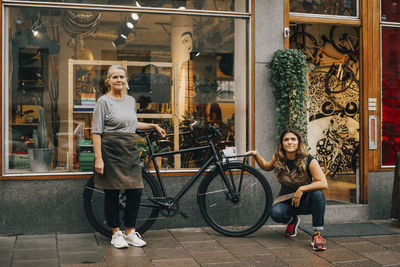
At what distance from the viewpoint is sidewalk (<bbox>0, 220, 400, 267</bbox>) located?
16.1 feet

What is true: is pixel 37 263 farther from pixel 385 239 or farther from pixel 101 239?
pixel 385 239

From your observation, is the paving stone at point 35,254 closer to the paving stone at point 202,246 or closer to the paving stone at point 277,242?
the paving stone at point 202,246

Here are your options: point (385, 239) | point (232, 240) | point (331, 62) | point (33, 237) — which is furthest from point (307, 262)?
point (331, 62)

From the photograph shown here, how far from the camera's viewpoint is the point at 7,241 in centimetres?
571

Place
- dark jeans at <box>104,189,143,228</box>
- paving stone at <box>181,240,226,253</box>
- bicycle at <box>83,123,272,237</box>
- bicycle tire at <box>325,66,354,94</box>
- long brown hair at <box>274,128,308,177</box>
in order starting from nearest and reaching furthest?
paving stone at <box>181,240,226,253</box>, dark jeans at <box>104,189,143,228</box>, long brown hair at <box>274,128,308,177</box>, bicycle at <box>83,123,272,237</box>, bicycle tire at <box>325,66,354,94</box>

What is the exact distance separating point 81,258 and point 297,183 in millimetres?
2443

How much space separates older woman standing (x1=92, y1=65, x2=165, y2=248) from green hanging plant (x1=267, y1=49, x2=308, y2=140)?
6.94 ft

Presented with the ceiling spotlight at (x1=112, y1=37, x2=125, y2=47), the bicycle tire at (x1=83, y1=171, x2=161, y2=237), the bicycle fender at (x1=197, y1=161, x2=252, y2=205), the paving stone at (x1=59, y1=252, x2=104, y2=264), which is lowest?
the paving stone at (x1=59, y1=252, x2=104, y2=264)

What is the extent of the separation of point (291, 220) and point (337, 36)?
3321mm

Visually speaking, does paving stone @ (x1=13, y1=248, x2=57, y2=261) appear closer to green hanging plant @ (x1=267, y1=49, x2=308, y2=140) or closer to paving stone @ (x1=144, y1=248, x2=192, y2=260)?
paving stone @ (x1=144, y1=248, x2=192, y2=260)

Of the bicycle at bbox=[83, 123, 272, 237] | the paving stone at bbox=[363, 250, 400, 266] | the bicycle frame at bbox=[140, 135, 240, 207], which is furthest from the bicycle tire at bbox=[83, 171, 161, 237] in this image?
the paving stone at bbox=[363, 250, 400, 266]

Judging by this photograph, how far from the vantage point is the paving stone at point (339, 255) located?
508cm

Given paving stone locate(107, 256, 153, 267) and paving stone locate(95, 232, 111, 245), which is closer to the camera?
paving stone locate(107, 256, 153, 267)

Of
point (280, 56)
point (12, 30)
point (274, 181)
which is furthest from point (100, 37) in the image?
point (274, 181)
